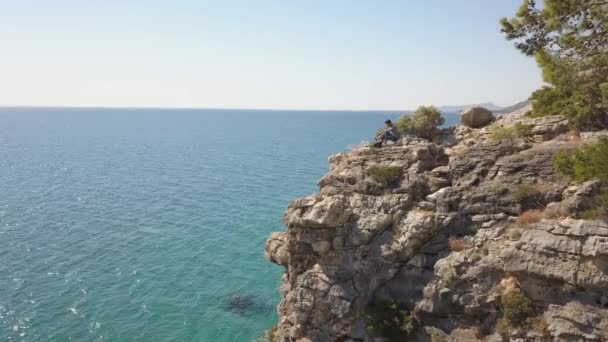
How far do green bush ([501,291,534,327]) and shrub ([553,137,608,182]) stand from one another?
593 cm

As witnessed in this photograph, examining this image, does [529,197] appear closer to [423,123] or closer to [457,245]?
[457,245]

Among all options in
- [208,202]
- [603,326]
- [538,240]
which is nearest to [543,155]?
[538,240]

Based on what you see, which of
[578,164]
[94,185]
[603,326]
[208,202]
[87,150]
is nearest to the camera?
[603,326]

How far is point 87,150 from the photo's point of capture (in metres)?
130

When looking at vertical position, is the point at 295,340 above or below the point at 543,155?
below

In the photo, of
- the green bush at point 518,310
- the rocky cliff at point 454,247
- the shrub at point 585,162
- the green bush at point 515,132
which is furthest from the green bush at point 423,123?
the green bush at point 518,310

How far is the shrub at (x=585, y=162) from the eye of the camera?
58.0ft

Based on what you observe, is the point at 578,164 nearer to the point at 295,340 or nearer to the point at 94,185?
the point at 295,340

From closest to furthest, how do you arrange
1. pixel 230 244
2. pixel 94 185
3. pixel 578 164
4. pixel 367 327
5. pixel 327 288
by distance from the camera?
1. pixel 578 164
2. pixel 367 327
3. pixel 327 288
4. pixel 230 244
5. pixel 94 185

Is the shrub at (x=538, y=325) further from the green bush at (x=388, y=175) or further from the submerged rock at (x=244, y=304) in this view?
the submerged rock at (x=244, y=304)

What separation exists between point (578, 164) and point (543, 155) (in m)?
2.24

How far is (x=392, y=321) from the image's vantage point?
65.3 feet

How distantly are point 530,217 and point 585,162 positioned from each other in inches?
134

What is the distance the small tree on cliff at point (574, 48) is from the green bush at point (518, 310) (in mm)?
10499
